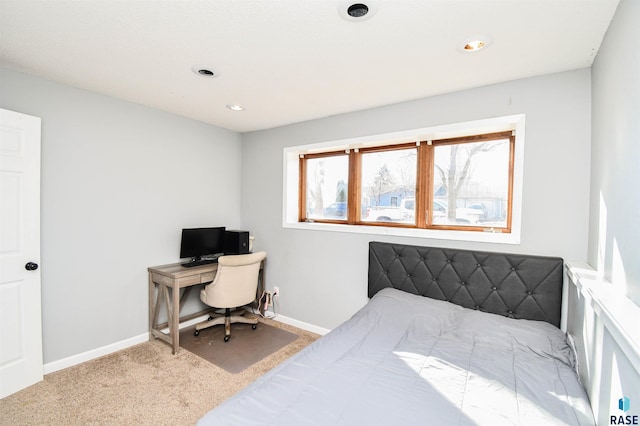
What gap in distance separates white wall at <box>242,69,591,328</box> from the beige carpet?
0.92 metres

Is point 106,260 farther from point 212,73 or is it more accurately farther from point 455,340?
point 455,340

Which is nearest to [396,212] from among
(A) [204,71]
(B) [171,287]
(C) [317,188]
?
(C) [317,188]

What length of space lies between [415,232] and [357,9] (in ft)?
6.14

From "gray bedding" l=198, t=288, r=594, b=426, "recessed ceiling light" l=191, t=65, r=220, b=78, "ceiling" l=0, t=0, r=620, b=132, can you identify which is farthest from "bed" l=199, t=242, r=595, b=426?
"recessed ceiling light" l=191, t=65, r=220, b=78

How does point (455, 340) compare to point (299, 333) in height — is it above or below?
above

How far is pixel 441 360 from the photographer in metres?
1.57

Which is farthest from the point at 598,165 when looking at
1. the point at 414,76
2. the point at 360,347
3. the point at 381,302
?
the point at 360,347

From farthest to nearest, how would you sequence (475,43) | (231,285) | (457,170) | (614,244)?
(231,285) → (457,170) → (475,43) → (614,244)

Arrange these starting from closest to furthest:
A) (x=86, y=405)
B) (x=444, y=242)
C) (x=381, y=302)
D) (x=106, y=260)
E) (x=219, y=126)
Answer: (x=86, y=405), (x=381, y=302), (x=444, y=242), (x=106, y=260), (x=219, y=126)

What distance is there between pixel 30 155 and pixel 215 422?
2491 millimetres

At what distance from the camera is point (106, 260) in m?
2.79

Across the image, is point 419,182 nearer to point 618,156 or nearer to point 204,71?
point 618,156

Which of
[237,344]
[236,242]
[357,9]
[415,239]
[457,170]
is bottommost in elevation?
[237,344]

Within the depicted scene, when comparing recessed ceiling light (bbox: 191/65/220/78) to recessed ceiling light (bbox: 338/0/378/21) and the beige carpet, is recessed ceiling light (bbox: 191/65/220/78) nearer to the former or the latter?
recessed ceiling light (bbox: 338/0/378/21)
